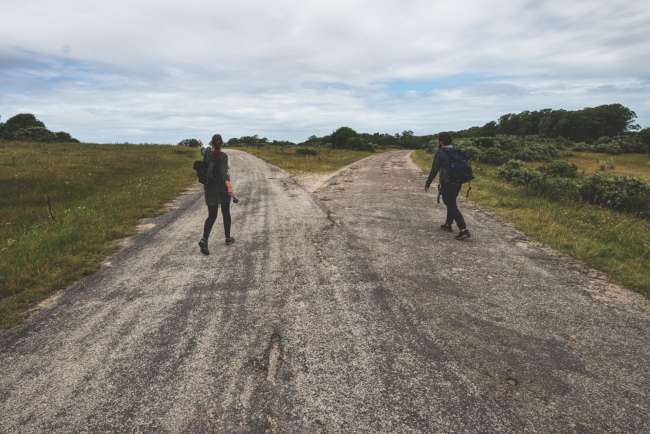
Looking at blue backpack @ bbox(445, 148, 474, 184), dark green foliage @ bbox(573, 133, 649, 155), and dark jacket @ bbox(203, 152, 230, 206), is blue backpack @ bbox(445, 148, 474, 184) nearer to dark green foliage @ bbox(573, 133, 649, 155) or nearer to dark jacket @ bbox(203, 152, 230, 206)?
dark jacket @ bbox(203, 152, 230, 206)

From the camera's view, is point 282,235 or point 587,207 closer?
point 282,235

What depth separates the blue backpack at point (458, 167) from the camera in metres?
8.52

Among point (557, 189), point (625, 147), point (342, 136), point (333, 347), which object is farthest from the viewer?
point (342, 136)

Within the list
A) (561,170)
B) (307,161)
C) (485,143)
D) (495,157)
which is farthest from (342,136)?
(561,170)

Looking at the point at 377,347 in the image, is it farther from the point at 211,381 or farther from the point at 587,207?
the point at 587,207

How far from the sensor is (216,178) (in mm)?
7734

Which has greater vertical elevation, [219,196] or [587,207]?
[219,196]

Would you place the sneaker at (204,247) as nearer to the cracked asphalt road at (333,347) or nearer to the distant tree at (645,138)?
the cracked asphalt road at (333,347)

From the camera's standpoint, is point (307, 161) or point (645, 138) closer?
point (307, 161)

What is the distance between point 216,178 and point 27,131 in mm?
77039

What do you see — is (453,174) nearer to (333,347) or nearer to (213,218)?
(213,218)

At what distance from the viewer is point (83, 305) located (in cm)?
535

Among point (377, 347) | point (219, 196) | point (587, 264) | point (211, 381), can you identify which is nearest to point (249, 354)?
point (211, 381)

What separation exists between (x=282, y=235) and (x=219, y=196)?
5.63ft
